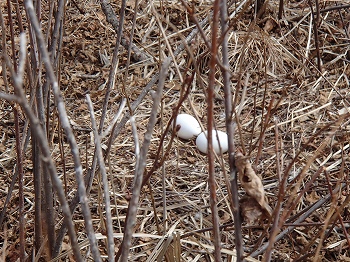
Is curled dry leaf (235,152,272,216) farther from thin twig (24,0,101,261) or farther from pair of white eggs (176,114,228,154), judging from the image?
pair of white eggs (176,114,228,154)

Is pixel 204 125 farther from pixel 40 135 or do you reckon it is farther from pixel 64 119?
pixel 40 135

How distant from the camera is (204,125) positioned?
2.61 meters

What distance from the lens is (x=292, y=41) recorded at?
3.21 meters

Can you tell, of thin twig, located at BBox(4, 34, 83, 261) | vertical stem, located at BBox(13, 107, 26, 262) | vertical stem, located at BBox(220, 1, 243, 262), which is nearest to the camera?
thin twig, located at BBox(4, 34, 83, 261)

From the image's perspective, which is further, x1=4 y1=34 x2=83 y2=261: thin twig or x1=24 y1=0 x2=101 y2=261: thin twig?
x1=24 y1=0 x2=101 y2=261: thin twig

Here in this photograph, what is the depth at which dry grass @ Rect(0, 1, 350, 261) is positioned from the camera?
6.29 ft

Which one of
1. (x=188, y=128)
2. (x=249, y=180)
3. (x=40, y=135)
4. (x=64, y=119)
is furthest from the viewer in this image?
(x=188, y=128)

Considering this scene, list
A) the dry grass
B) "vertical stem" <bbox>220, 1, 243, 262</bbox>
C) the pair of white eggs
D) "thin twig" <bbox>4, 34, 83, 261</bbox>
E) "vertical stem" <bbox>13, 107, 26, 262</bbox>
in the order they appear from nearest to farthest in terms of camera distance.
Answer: "thin twig" <bbox>4, 34, 83, 261</bbox>
"vertical stem" <bbox>220, 1, 243, 262</bbox>
"vertical stem" <bbox>13, 107, 26, 262</bbox>
the dry grass
the pair of white eggs

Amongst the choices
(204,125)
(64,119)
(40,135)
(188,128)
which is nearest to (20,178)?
(64,119)

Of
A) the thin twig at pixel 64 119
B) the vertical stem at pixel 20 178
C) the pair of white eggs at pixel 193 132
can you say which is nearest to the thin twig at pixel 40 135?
the thin twig at pixel 64 119

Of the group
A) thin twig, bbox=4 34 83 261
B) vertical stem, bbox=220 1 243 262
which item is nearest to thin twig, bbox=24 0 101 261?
thin twig, bbox=4 34 83 261

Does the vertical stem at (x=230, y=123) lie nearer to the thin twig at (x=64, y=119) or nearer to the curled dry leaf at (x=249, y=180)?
the curled dry leaf at (x=249, y=180)

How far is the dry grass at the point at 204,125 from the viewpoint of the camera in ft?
6.29

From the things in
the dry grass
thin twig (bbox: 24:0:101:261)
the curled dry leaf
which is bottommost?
the dry grass
